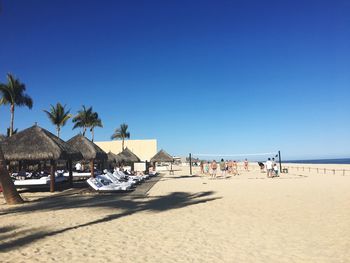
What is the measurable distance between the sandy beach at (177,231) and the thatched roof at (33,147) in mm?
4541

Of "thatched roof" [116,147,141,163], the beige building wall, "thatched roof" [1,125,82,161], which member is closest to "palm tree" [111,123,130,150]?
the beige building wall

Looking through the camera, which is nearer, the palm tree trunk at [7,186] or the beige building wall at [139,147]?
the palm tree trunk at [7,186]

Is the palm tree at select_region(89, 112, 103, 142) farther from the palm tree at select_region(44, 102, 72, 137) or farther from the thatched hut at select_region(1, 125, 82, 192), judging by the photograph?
the thatched hut at select_region(1, 125, 82, 192)

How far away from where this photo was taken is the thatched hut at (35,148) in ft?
57.7

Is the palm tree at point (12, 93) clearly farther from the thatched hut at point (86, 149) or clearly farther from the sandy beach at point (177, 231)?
the sandy beach at point (177, 231)

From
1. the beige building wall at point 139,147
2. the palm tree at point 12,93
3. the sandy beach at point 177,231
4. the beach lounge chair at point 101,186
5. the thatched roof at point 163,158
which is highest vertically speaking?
the palm tree at point 12,93

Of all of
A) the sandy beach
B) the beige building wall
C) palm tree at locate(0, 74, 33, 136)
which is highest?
palm tree at locate(0, 74, 33, 136)

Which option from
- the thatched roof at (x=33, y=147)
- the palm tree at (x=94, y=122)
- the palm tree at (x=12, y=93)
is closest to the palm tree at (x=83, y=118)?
the palm tree at (x=94, y=122)

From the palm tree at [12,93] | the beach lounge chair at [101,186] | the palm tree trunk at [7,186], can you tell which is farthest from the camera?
the palm tree at [12,93]

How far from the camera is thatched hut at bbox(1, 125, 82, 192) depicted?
17578mm

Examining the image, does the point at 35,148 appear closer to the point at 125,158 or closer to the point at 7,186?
the point at 7,186

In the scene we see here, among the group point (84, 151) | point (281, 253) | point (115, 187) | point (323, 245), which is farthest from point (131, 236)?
point (84, 151)

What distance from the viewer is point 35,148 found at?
17.8m

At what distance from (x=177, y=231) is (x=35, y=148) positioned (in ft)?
39.2
